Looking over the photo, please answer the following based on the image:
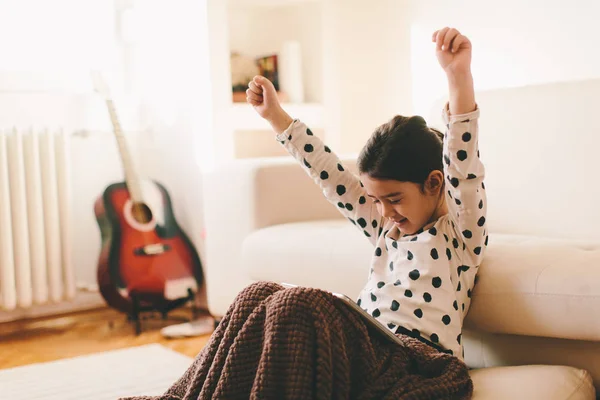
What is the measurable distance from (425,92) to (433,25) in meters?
0.23

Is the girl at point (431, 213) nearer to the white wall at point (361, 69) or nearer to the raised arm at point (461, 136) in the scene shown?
the raised arm at point (461, 136)

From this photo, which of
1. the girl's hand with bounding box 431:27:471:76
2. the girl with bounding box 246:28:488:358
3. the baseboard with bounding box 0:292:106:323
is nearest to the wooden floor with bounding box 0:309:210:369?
the baseboard with bounding box 0:292:106:323

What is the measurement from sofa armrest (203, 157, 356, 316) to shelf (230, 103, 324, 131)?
562 millimetres

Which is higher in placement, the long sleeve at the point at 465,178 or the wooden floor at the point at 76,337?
the long sleeve at the point at 465,178

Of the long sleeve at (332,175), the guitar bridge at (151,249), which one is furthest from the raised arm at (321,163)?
the guitar bridge at (151,249)

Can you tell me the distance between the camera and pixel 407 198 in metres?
1.31

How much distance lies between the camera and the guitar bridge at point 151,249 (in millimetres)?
2711

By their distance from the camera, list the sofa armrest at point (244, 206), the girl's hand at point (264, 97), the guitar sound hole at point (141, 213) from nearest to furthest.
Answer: the girl's hand at point (264, 97) → the sofa armrest at point (244, 206) → the guitar sound hole at point (141, 213)

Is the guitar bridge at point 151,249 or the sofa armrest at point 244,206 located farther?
the guitar bridge at point 151,249

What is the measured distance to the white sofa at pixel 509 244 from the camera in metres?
1.27

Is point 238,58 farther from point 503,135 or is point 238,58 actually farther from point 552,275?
point 552,275

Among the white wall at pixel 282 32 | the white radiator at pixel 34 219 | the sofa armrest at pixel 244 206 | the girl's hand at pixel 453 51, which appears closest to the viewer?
the girl's hand at pixel 453 51

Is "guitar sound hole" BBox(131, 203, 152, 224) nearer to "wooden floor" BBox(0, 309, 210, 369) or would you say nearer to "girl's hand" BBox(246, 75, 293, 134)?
"wooden floor" BBox(0, 309, 210, 369)

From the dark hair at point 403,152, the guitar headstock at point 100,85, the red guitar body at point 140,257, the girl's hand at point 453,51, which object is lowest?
the red guitar body at point 140,257
